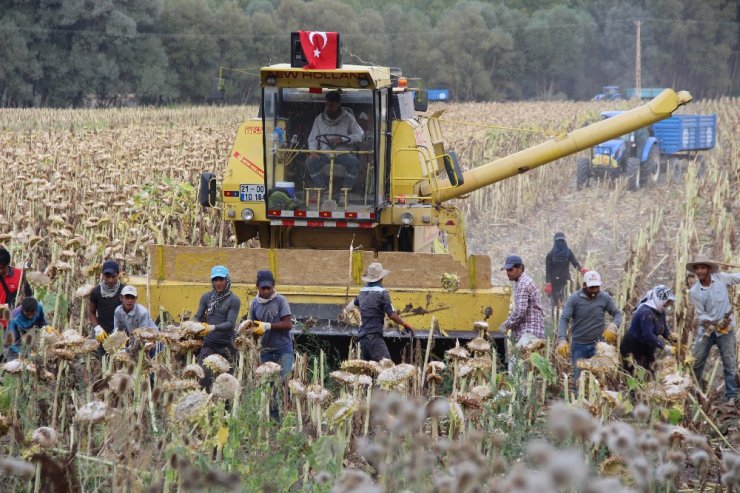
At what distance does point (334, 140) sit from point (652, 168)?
15.7 m

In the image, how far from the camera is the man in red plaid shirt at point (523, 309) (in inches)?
376

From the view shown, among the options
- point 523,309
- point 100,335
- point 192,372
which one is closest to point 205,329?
point 100,335

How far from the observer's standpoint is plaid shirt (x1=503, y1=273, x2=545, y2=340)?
9.55 metres

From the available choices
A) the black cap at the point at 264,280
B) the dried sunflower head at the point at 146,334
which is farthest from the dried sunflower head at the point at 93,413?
the black cap at the point at 264,280

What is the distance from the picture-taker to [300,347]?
9828 millimetres

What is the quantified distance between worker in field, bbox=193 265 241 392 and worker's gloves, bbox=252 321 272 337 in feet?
1.07

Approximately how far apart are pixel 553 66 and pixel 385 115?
201 feet

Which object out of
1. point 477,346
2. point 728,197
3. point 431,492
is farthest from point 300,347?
point 728,197

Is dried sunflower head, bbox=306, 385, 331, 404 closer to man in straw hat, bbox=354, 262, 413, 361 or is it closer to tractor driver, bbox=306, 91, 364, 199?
man in straw hat, bbox=354, 262, 413, 361

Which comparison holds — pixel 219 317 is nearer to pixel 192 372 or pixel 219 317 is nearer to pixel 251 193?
pixel 192 372

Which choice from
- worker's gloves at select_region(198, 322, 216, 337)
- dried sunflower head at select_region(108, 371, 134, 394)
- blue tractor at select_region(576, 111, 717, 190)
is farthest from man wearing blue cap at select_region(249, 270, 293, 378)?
blue tractor at select_region(576, 111, 717, 190)

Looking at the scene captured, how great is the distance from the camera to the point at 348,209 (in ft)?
36.5

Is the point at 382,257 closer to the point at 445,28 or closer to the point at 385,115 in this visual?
the point at 385,115

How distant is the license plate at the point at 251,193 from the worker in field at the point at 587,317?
3382 millimetres
